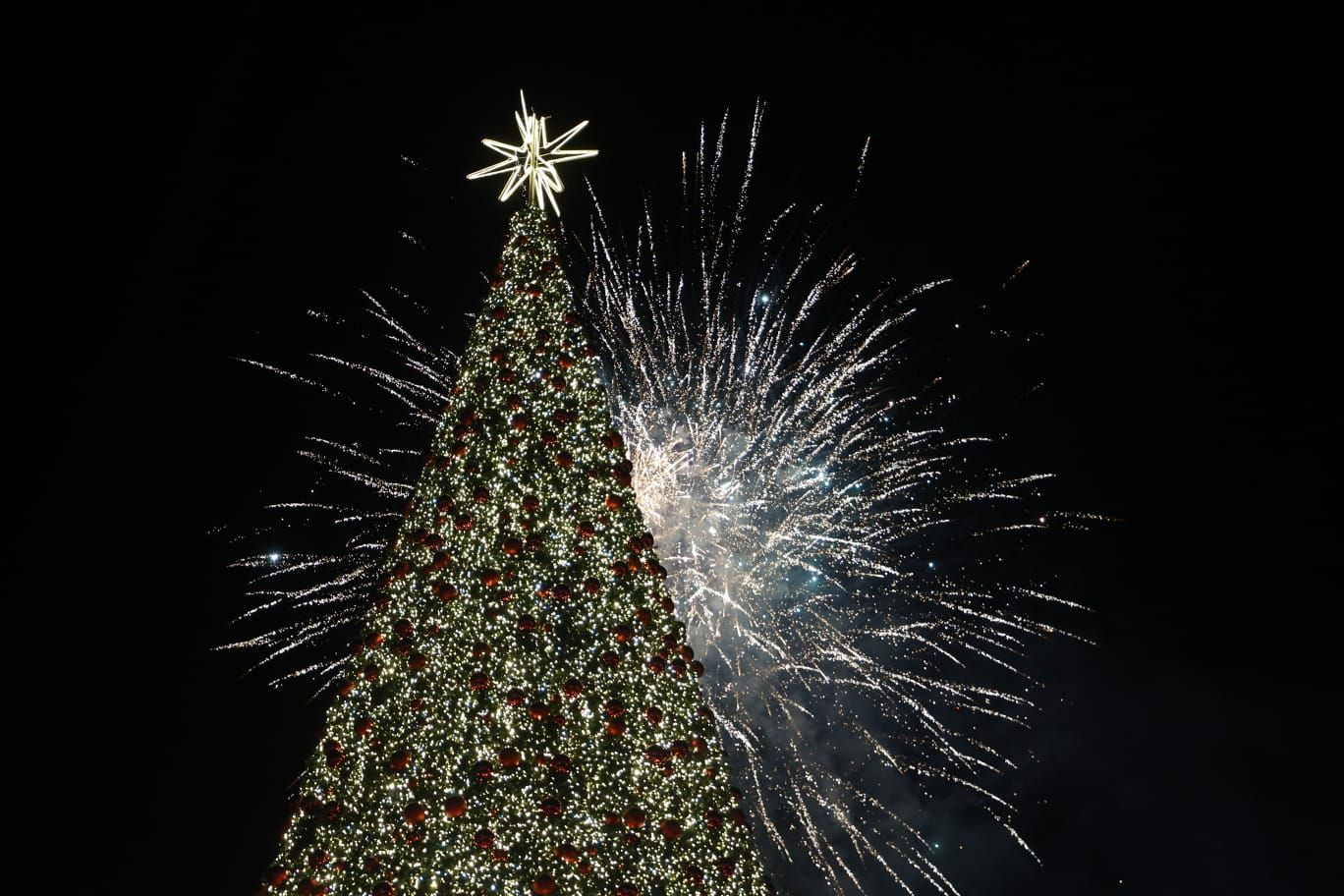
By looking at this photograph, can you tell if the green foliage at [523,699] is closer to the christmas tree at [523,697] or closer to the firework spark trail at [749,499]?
the christmas tree at [523,697]

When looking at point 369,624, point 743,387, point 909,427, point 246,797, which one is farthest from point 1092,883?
point 369,624

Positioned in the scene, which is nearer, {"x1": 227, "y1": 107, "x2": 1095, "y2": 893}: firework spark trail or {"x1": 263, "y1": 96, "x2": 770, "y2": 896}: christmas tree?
{"x1": 263, "y1": 96, "x2": 770, "y2": 896}: christmas tree

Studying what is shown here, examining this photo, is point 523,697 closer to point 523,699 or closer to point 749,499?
point 523,699

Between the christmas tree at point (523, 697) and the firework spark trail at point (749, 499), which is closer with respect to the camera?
the christmas tree at point (523, 697)

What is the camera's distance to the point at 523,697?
147 inches

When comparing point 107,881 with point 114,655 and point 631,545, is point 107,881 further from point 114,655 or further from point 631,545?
point 631,545

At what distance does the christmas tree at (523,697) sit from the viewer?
139 inches

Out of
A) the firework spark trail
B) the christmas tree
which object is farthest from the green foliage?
the firework spark trail

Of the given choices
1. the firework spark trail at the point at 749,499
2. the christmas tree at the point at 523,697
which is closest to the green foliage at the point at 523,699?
the christmas tree at the point at 523,697

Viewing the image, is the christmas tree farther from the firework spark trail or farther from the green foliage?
the firework spark trail

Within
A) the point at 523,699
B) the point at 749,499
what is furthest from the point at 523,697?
the point at 749,499

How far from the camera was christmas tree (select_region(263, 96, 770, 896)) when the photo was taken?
3.53m

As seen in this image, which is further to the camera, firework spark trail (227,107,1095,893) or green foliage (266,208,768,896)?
firework spark trail (227,107,1095,893)

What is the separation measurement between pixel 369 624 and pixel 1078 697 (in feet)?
28.9
